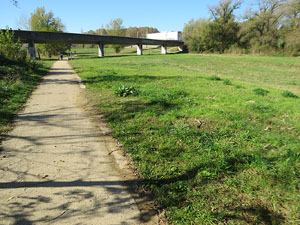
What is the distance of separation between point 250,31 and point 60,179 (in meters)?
59.3

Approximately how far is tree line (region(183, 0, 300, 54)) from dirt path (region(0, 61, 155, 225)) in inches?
1849

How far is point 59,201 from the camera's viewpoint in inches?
102

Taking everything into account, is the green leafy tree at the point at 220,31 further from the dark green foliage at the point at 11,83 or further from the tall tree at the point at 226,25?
the dark green foliage at the point at 11,83

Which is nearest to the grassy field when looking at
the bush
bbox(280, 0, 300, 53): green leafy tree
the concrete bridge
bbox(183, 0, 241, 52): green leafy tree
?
the bush

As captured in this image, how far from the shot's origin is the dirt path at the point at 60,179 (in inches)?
94.5

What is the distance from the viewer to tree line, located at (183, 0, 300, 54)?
44.2 meters

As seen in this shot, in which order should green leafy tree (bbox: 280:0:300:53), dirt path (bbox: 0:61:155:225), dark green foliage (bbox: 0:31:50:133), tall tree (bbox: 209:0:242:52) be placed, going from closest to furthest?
dirt path (bbox: 0:61:155:225) < dark green foliage (bbox: 0:31:50:133) < green leafy tree (bbox: 280:0:300:53) < tall tree (bbox: 209:0:242:52)

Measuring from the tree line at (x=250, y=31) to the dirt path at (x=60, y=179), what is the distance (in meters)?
47.0

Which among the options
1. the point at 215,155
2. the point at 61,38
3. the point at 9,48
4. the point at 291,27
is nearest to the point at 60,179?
the point at 215,155

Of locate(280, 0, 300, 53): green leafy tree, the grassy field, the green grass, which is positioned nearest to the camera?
the grassy field

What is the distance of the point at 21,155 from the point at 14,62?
1254 centimetres

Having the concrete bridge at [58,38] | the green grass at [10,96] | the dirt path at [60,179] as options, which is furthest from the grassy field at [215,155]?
the concrete bridge at [58,38]

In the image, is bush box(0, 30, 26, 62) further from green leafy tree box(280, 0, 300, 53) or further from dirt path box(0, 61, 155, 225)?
green leafy tree box(280, 0, 300, 53)

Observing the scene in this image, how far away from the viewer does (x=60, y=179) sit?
9.86ft
